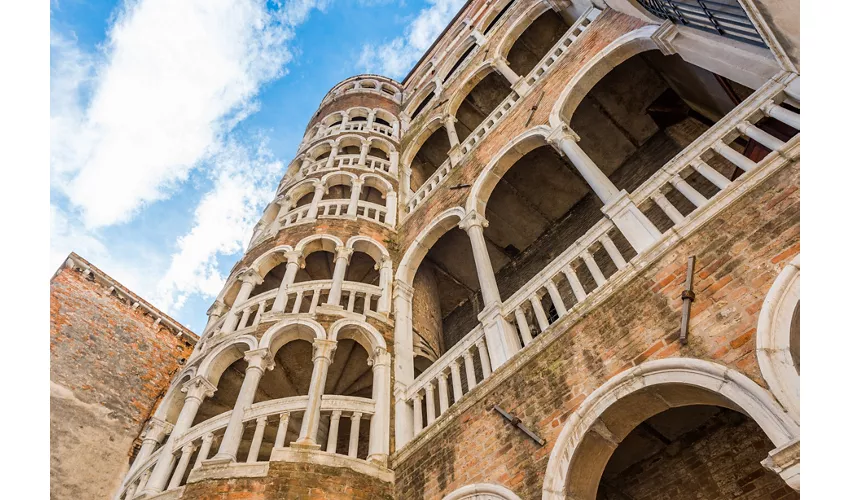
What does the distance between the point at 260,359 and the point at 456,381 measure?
11.3 feet

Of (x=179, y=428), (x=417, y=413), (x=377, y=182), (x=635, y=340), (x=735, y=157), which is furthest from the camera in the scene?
(x=377, y=182)

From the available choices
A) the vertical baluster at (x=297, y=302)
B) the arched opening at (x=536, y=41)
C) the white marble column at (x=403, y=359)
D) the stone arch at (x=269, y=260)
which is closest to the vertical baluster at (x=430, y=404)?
the white marble column at (x=403, y=359)

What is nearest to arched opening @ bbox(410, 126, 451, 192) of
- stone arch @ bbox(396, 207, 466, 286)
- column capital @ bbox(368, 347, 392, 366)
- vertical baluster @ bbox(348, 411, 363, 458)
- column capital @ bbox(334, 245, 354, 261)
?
stone arch @ bbox(396, 207, 466, 286)

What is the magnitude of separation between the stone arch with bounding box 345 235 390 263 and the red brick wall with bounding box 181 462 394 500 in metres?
5.54

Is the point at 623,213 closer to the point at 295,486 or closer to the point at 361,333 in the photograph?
the point at 361,333

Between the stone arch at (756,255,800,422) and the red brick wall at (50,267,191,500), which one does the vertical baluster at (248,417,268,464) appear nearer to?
the red brick wall at (50,267,191,500)

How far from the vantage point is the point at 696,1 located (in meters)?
7.04

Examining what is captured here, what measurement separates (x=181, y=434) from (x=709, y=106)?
437 inches

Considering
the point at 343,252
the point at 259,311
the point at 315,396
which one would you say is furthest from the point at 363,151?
the point at 315,396

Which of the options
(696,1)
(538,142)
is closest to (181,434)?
(538,142)

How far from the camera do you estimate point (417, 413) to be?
7.78 m

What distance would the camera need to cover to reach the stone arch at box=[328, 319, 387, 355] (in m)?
9.09

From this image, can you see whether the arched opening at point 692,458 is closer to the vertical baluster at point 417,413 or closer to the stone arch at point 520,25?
the vertical baluster at point 417,413

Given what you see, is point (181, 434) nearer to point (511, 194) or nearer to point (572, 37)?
point (511, 194)
